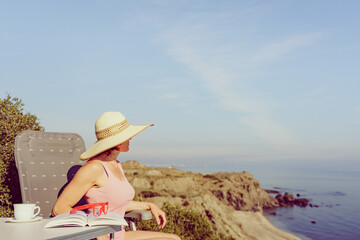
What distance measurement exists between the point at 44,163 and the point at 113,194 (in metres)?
1.60

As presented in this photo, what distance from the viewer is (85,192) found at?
2760 millimetres

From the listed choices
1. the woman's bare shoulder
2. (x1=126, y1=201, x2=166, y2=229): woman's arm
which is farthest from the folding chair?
the woman's bare shoulder

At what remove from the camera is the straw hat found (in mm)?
3035

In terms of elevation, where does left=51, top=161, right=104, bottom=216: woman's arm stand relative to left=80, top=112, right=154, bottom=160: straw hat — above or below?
below

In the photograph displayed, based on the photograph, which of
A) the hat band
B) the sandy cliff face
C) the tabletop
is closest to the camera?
the tabletop

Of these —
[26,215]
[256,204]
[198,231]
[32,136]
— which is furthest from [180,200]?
[256,204]

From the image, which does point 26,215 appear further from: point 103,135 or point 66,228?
point 103,135

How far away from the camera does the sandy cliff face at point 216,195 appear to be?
943 inches

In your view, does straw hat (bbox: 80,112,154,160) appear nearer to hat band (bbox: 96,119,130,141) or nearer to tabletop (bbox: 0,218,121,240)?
hat band (bbox: 96,119,130,141)

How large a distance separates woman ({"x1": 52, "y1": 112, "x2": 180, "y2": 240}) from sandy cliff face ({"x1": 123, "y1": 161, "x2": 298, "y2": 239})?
726 inches

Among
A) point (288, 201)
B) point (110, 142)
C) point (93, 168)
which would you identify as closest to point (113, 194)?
point (93, 168)

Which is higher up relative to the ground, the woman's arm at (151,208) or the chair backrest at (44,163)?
the chair backrest at (44,163)

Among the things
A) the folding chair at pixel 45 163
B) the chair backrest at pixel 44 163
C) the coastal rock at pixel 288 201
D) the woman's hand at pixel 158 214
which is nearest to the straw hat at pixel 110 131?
the woman's hand at pixel 158 214

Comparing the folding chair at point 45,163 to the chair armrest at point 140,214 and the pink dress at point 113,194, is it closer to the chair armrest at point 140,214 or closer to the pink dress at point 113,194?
the chair armrest at point 140,214
